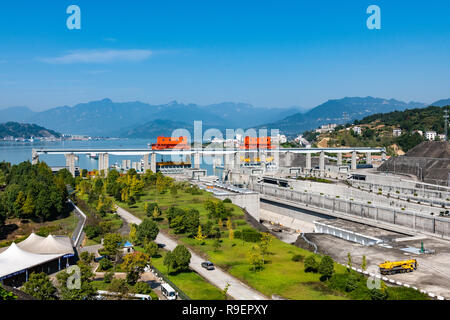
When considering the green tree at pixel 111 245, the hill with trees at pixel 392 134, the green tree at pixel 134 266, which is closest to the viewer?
the green tree at pixel 134 266

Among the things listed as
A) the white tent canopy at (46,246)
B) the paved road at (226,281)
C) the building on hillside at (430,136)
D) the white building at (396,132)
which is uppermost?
the white building at (396,132)

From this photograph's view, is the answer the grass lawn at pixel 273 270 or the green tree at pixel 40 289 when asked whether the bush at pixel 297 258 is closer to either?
the grass lawn at pixel 273 270

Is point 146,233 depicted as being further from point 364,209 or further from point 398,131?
point 398,131

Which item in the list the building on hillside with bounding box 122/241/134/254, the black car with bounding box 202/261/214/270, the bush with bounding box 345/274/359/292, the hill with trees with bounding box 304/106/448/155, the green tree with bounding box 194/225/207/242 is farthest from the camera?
the hill with trees with bounding box 304/106/448/155

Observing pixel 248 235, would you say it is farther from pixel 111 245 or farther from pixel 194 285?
pixel 111 245

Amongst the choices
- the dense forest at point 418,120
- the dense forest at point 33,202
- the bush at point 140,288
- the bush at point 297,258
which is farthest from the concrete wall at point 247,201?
the dense forest at point 418,120

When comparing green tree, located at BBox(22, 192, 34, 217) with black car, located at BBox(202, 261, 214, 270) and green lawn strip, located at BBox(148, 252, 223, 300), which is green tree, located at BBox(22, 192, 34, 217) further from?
black car, located at BBox(202, 261, 214, 270)

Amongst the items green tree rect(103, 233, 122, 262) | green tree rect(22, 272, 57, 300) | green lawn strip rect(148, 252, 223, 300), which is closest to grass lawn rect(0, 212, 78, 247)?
Answer: green tree rect(103, 233, 122, 262)
